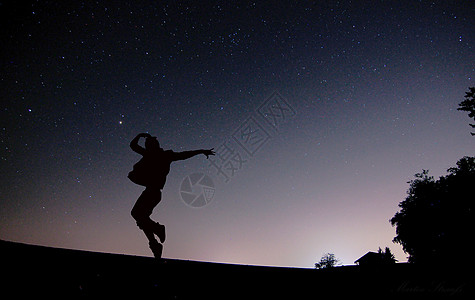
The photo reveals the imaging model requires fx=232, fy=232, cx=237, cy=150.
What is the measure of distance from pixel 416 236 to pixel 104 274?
121 feet

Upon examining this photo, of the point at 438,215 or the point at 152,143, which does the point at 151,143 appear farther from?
the point at 438,215

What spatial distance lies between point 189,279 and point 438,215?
35168 mm

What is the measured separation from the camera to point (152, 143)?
4305 millimetres

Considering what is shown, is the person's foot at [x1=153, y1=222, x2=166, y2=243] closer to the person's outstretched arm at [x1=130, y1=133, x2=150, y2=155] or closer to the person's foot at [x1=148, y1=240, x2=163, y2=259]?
the person's foot at [x1=148, y1=240, x2=163, y2=259]

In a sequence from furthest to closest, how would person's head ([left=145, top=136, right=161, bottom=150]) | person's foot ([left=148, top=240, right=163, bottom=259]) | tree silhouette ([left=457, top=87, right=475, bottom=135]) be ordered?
1. tree silhouette ([left=457, top=87, right=475, bottom=135])
2. person's head ([left=145, top=136, right=161, bottom=150])
3. person's foot ([left=148, top=240, right=163, bottom=259])

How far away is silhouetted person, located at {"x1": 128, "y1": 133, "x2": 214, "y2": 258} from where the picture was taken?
12.7ft

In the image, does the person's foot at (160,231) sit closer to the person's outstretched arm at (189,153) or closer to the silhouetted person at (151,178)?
the silhouetted person at (151,178)

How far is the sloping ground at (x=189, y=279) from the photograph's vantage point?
4.36 feet

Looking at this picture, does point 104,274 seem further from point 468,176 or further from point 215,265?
point 468,176

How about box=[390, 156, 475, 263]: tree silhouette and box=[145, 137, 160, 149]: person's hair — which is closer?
box=[145, 137, 160, 149]: person's hair

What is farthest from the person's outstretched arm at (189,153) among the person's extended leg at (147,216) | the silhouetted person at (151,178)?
the person's extended leg at (147,216)

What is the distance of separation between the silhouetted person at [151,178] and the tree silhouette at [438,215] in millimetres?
26084

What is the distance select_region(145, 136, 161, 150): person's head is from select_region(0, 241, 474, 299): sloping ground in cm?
289

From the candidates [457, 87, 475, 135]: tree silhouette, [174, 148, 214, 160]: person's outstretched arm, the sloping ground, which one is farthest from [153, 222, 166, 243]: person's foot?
[457, 87, 475, 135]: tree silhouette
